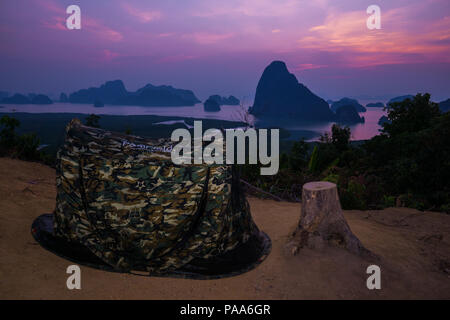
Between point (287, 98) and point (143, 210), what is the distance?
7370 cm

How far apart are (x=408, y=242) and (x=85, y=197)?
4.03 meters

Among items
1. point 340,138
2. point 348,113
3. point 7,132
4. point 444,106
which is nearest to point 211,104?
point 348,113

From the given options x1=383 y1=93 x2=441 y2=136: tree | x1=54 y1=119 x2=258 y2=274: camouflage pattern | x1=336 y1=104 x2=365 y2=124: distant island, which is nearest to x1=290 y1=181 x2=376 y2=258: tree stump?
x1=54 y1=119 x2=258 y2=274: camouflage pattern

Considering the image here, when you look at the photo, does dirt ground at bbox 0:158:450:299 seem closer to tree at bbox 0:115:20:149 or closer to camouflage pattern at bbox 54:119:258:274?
camouflage pattern at bbox 54:119:258:274

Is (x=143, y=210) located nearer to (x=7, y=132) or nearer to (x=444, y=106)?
(x=7, y=132)

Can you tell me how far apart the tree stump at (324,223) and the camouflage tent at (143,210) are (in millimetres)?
856

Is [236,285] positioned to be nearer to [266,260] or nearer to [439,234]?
[266,260]

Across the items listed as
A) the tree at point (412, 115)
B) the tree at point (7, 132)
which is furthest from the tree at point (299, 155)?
the tree at point (7, 132)

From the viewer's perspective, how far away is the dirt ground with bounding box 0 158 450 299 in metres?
2.46

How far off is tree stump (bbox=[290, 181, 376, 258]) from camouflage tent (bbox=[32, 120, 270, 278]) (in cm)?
86

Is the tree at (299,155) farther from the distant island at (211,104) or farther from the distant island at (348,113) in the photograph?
the distant island at (211,104)

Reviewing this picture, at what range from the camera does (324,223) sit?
324cm

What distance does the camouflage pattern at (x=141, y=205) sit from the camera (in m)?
2.75

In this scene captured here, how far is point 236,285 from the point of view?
8.73 ft
